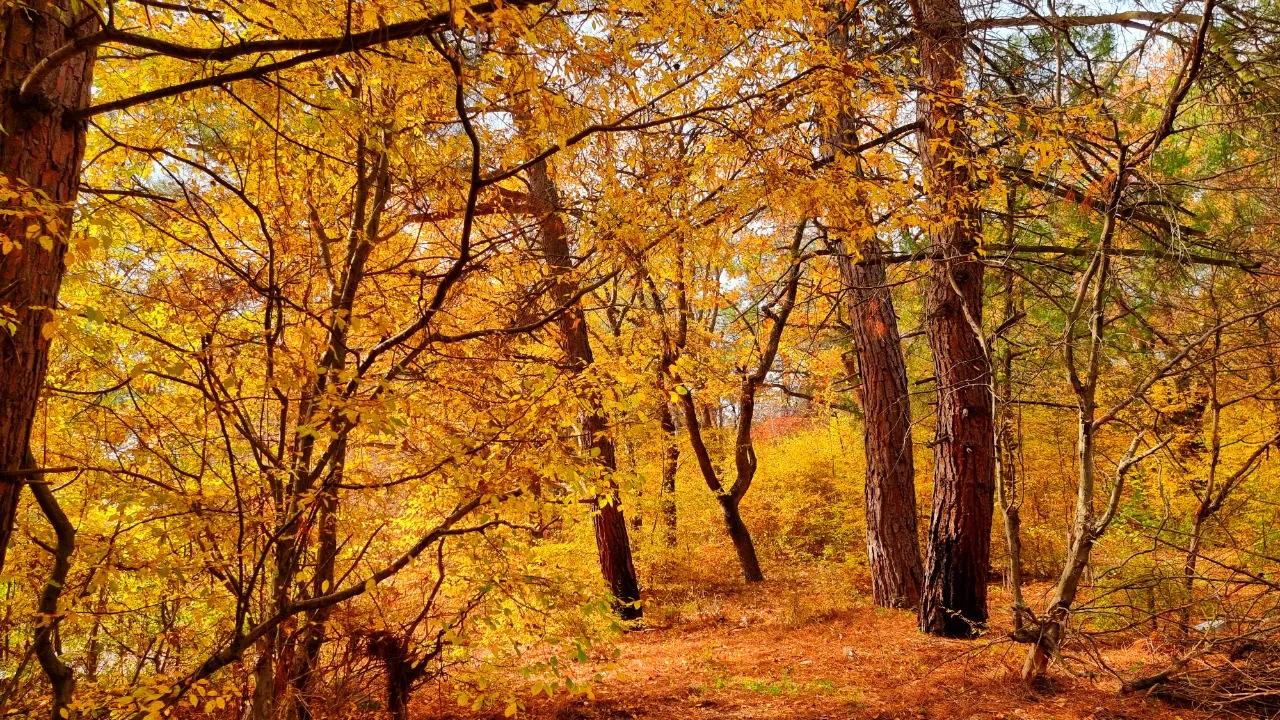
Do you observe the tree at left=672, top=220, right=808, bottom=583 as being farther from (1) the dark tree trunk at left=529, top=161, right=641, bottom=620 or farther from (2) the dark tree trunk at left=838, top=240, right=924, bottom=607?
(1) the dark tree trunk at left=529, top=161, right=641, bottom=620

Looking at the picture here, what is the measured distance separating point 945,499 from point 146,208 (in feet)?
19.6

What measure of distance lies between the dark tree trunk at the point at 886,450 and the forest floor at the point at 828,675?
48 cm

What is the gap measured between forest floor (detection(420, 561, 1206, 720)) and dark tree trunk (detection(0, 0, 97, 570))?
276cm

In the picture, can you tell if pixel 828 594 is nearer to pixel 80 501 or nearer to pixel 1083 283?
pixel 1083 283

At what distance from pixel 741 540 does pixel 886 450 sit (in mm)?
3195

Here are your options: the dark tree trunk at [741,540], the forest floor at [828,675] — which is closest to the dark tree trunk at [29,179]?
the forest floor at [828,675]

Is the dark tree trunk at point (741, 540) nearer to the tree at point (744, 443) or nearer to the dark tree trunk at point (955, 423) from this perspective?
the tree at point (744, 443)

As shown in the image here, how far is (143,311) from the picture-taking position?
455cm

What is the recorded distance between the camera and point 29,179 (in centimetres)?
216

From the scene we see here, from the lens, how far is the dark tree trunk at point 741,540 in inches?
373

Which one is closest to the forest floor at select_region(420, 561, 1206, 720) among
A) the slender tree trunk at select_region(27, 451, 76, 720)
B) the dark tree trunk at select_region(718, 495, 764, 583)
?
the dark tree trunk at select_region(718, 495, 764, 583)

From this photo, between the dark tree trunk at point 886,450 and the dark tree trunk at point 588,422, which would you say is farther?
the dark tree trunk at point 886,450

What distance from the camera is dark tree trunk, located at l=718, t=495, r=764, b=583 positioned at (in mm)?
9484

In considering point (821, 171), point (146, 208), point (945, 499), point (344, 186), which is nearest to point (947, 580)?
point (945, 499)
